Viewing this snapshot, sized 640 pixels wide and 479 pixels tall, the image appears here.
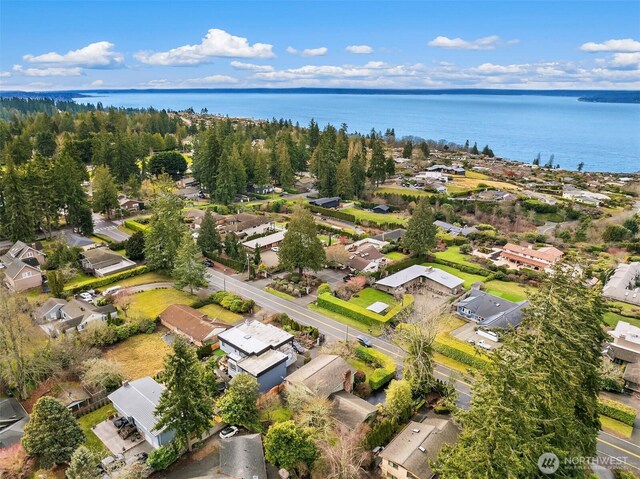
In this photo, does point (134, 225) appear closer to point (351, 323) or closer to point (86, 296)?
→ point (86, 296)

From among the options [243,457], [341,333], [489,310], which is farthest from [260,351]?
[489,310]

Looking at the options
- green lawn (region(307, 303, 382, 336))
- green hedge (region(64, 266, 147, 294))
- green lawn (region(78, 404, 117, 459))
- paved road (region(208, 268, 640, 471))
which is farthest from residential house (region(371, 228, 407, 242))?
green lawn (region(78, 404, 117, 459))

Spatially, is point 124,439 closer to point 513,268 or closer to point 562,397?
point 562,397

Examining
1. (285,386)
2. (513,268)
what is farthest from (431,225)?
(285,386)

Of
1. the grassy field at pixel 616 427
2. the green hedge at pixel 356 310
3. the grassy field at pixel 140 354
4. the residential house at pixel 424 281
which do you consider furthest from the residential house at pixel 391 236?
the grassy field at pixel 616 427

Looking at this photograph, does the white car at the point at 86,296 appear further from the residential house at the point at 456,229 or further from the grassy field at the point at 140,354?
the residential house at the point at 456,229
